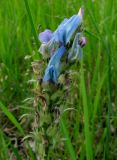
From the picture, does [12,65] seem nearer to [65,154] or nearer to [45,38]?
[65,154]

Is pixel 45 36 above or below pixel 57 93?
above

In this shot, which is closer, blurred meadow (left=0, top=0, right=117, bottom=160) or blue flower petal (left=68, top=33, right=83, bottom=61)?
blue flower petal (left=68, top=33, right=83, bottom=61)

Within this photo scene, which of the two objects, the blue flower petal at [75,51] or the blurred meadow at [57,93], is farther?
the blurred meadow at [57,93]

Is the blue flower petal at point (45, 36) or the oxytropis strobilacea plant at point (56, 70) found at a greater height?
the blue flower petal at point (45, 36)

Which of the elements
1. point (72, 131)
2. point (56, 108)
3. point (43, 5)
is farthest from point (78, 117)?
point (43, 5)

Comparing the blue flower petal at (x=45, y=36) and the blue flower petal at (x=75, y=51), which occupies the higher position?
the blue flower petal at (x=45, y=36)
